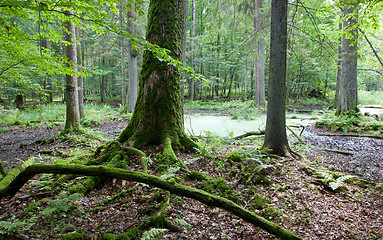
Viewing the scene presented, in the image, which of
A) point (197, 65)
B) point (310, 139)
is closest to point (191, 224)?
point (310, 139)

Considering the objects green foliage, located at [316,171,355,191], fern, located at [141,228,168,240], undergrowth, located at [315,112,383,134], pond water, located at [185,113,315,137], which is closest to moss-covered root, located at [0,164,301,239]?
fern, located at [141,228,168,240]

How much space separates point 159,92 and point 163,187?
209cm

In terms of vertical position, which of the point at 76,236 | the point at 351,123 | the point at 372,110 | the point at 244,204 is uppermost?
the point at 372,110

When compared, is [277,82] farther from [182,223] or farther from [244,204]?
[182,223]

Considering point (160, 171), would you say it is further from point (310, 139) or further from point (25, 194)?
point (310, 139)

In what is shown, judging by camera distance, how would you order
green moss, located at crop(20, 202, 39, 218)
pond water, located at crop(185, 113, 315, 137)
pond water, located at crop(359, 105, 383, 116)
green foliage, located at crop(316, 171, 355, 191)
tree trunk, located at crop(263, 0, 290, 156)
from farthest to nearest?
pond water, located at crop(359, 105, 383, 116) → pond water, located at crop(185, 113, 315, 137) → tree trunk, located at crop(263, 0, 290, 156) → green foliage, located at crop(316, 171, 355, 191) → green moss, located at crop(20, 202, 39, 218)

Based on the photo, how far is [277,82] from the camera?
4.30 meters

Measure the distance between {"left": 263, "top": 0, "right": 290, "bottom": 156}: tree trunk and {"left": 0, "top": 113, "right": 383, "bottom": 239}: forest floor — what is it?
17.1 inches

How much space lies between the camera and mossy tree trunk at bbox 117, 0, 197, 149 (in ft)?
12.2

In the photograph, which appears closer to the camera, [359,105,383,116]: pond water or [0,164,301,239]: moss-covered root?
[0,164,301,239]: moss-covered root

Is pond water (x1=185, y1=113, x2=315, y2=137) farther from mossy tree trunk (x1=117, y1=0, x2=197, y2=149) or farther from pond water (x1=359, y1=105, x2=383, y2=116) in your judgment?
pond water (x1=359, y1=105, x2=383, y2=116)

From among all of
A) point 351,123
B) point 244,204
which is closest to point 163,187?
point 244,204

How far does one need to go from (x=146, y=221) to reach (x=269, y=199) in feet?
5.95

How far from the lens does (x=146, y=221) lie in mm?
2035
